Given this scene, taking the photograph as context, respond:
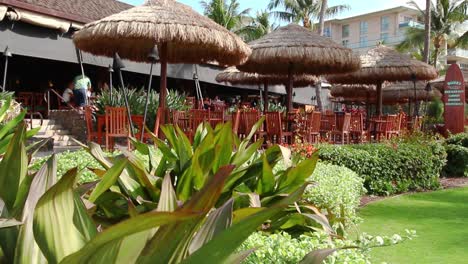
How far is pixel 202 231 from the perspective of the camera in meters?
1.19

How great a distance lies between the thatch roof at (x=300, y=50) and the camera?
10664 millimetres

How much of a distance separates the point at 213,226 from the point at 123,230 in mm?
343

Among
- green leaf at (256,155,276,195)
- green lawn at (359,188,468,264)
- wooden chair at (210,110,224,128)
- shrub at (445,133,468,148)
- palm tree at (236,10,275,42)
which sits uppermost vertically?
palm tree at (236,10,275,42)

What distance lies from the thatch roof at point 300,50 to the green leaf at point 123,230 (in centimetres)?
1000

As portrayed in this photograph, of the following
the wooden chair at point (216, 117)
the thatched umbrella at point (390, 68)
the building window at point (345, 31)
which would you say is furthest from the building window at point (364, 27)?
the wooden chair at point (216, 117)

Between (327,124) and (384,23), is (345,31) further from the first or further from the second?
(327,124)

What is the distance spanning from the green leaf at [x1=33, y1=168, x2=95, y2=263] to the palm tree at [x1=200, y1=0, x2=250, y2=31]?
115ft

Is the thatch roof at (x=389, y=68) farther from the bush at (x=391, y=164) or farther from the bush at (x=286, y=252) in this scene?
the bush at (x=286, y=252)

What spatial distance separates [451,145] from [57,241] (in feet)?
36.4

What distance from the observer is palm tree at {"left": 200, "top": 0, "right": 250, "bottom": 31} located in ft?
117

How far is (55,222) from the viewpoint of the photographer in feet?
3.38

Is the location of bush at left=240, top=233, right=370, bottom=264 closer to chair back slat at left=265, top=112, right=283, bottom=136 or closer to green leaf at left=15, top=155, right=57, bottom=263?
green leaf at left=15, top=155, right=57, bottom=263

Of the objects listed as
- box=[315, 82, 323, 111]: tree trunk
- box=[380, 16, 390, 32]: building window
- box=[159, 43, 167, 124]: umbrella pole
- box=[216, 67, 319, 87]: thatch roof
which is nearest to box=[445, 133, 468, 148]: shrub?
box=[216, 67, 319, 87]: thatch roof

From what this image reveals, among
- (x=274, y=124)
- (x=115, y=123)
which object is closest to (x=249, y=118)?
(x=274, y=124)
